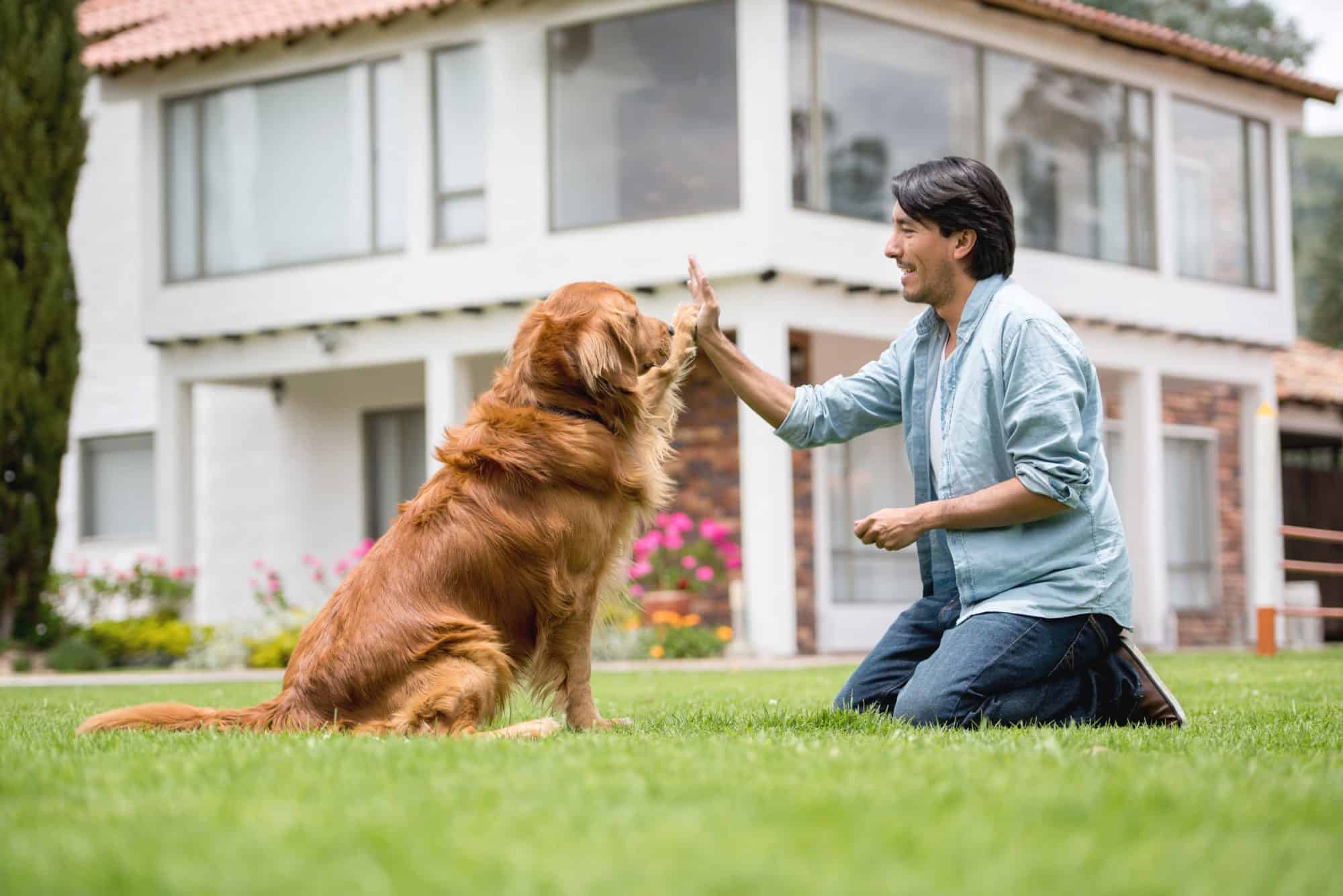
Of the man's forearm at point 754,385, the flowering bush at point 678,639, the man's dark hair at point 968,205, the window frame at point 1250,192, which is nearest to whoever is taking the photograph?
the man's dark hair at point 968,205

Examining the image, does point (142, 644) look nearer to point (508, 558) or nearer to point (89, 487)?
point (89, 487)

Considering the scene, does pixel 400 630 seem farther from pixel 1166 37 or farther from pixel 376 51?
pixel 1166 37

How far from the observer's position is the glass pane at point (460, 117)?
1529cm

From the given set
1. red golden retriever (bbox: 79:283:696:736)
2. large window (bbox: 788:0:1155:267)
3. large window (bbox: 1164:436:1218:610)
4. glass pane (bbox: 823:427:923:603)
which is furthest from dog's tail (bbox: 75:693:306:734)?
large window (bbox: 1164:436:1218:610)

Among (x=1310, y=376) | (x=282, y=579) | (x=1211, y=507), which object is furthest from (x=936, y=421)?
(x=1310, y=376)

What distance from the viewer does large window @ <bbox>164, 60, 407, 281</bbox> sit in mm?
15898

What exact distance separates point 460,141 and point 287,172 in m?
2.30

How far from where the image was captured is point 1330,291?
36656mm

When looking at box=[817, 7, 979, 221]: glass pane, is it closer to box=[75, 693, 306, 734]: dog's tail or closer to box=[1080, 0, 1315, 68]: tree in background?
box=[75, 693, 306, 734]: dog's tail

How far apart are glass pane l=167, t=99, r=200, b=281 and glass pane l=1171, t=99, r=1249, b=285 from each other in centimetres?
1126

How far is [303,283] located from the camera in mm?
15938

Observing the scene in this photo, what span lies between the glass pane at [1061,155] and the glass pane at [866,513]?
9.22 ft

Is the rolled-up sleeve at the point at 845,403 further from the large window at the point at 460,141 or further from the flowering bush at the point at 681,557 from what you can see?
the large window at the point at 460,141

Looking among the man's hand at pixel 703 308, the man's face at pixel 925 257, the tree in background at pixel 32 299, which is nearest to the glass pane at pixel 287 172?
the tree in background at pixel 32 299
